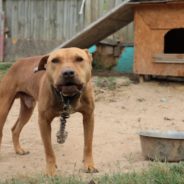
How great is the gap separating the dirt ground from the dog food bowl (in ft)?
0.55

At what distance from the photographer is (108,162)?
593 centimetres

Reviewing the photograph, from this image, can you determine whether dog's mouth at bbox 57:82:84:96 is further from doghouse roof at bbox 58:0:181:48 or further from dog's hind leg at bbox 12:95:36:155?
doghouse roof at bbox 58:0:181:48

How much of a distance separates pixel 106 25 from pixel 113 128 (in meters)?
3.77

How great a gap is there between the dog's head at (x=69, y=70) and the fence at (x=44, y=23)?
27.6 feet

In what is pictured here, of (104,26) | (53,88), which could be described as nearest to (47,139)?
(53,88)

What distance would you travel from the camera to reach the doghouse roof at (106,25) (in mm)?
10422

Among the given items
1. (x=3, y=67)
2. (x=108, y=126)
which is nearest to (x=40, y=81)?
(x=108, y=126)

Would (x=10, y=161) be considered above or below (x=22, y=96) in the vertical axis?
below

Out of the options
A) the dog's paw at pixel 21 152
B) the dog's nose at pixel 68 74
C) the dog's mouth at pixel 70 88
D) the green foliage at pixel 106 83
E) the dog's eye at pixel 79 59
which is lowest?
the dog's paw at pixel 21 152

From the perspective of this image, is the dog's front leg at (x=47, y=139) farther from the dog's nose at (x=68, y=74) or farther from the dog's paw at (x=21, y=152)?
the dog's paw at (x=21, y=152)

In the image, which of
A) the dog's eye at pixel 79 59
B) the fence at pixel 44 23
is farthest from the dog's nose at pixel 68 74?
the fence at pixel 44 23

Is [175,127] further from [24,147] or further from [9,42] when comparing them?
[9,42]

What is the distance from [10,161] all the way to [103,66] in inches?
293

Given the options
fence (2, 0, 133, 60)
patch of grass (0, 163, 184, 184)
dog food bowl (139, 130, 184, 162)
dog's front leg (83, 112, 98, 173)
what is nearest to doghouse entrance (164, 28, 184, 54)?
fence (2, 0, 133, 60)
